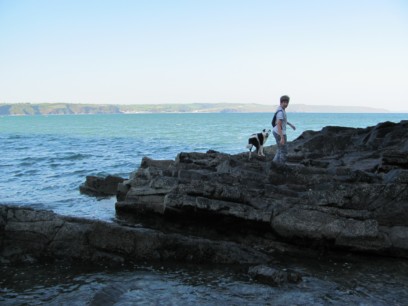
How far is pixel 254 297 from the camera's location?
26.9 feet

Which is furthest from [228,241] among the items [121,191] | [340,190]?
[121,191]

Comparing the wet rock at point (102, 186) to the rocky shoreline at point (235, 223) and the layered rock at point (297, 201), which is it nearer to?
the layered rock at point (297, 201)

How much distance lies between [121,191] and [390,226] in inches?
385

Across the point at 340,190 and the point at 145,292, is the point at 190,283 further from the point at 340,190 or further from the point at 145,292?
the point at 340,190

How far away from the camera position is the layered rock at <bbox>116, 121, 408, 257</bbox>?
10438 millimetres

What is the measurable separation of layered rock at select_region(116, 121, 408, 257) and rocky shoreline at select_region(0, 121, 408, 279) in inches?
0.9

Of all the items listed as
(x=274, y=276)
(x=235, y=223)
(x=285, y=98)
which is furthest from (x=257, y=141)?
(x=274, y=276)

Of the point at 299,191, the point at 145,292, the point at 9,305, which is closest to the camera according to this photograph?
the point at 9,305

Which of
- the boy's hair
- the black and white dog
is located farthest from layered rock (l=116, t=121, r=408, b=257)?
the black and white dog

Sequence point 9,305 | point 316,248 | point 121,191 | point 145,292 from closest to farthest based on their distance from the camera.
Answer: point 9,305, point 145,292, point 316,248, point 121,191

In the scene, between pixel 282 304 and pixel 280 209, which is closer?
pixel 282 304

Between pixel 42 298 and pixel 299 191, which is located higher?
pixel 299 191

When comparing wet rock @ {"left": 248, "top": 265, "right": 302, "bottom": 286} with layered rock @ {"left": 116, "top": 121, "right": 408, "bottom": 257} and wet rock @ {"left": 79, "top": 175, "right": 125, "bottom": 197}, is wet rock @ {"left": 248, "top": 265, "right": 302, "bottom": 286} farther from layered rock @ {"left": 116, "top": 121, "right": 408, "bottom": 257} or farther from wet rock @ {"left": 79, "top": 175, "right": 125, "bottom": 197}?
wet rock @ {"left": 79, "top": 175, "right": 125, "bottom": 197}

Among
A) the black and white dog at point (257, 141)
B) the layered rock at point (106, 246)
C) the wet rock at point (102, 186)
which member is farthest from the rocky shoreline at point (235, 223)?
the wet rock at point (102, 186)
